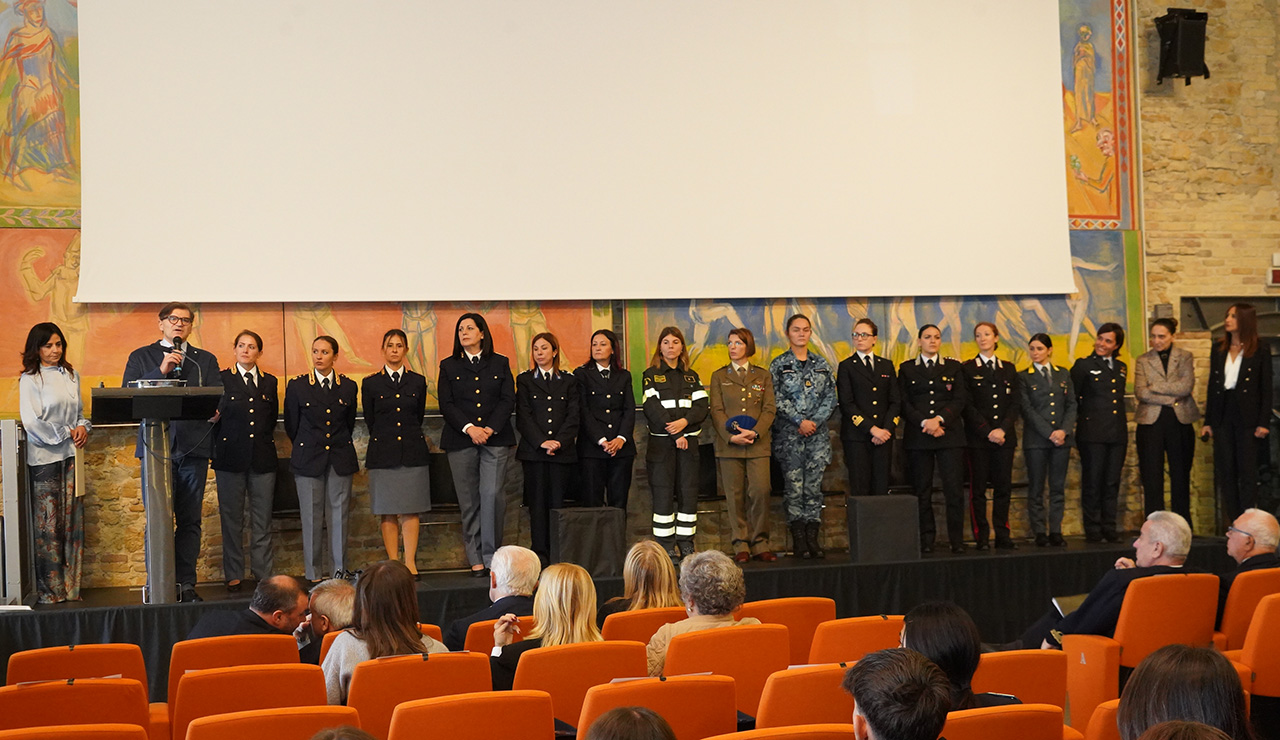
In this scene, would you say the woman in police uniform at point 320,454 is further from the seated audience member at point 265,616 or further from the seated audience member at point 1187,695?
the seated audience member at point 1187,695

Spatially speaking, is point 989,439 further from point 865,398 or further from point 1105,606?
point 1105,606

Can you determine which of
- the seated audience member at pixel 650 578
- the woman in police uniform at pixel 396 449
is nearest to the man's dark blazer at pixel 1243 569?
the seated audience member at pixel 650 578

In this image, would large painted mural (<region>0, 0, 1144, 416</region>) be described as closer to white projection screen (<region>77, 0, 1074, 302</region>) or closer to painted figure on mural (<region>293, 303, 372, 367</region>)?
painted figure on mural (<region>293, 303, 372, 367</region>)

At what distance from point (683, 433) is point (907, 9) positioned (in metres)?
3.79

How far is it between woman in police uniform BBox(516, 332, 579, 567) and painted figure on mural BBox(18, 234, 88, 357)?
279cm

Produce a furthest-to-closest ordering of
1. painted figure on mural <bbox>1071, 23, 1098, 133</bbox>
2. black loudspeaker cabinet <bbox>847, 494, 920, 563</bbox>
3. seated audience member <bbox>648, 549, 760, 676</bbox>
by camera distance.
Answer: painted figure on mural <bbox>1071, 23, 1098, 133</bbox>, black loudspeaker cabinet <bbox>847, 494, 920, 563</bbox>, seated audience member <bbox>648, 549, 760, 676</bbox>

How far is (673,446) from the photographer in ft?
23.4

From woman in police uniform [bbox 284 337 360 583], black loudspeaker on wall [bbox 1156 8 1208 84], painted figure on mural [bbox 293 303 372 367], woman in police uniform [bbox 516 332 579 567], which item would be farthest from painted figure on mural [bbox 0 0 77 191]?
black loudspeaker on wall [bbox 1156 8 1208 84]

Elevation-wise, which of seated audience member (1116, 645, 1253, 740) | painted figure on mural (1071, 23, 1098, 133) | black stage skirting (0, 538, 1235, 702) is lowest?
black stage skirting (0, 538, 1235, 702)

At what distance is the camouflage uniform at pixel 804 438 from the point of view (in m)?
7.35

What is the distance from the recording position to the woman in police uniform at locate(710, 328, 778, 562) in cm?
719

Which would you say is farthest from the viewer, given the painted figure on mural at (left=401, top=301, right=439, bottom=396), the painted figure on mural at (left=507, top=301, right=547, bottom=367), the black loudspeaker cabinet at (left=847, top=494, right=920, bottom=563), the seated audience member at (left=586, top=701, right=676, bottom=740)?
the painted figure on mural at (left=507, top=301, right=547, bottom=367)

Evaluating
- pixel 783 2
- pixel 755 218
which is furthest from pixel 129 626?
pixel 783 2

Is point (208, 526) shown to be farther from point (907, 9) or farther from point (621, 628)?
point (907, 9)
